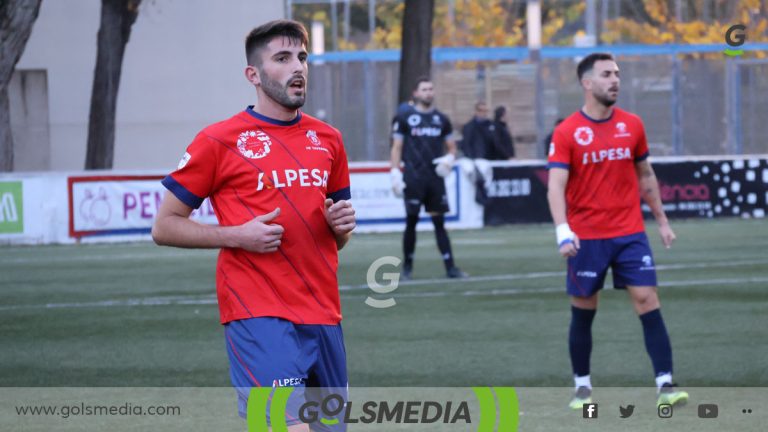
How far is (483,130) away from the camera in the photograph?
25.5 metres

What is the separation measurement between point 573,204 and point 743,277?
24.7 feet

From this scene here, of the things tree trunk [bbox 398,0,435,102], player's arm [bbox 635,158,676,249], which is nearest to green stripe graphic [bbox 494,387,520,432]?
player's arm [bbox 635,158,676,249]

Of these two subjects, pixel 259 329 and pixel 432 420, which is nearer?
pixel 259 329

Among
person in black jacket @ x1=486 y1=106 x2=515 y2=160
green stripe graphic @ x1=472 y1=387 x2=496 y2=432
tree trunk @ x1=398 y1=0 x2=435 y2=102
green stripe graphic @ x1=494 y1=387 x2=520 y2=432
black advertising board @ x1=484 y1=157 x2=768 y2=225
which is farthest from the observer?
tree trunk @ x1=398 y1=0 x2=435 y2=102

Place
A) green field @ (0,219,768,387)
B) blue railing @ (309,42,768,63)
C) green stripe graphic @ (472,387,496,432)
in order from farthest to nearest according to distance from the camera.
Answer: blue railing @ (309,42,768,63) < green field @ (0,219,768,387) < green stripe graphic @ (472,387,496,432)

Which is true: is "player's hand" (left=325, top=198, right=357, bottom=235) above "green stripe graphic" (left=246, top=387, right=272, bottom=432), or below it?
above

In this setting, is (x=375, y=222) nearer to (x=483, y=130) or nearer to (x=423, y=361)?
(x=483, y=130)

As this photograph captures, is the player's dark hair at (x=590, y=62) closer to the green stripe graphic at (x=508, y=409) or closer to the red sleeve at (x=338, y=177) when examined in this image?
the green stripe graphic at (x=508, y=409)

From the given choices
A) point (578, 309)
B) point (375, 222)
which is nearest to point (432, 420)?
point (578, 309)

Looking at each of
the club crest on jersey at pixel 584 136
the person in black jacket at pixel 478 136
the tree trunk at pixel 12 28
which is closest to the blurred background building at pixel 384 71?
the person in black jacket at pixel 478 136

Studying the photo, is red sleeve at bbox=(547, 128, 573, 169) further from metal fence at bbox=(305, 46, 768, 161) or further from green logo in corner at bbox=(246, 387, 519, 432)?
metal fence at bbox=(305, 46, 768, 161)

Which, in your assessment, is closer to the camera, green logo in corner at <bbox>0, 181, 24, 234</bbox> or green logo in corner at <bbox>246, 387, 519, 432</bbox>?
green logo in corner at <bbox>246, 387, 519, 432</bbox>

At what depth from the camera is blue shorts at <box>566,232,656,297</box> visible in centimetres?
828

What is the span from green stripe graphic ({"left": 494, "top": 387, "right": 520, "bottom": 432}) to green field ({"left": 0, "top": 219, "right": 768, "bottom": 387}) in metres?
0.23
